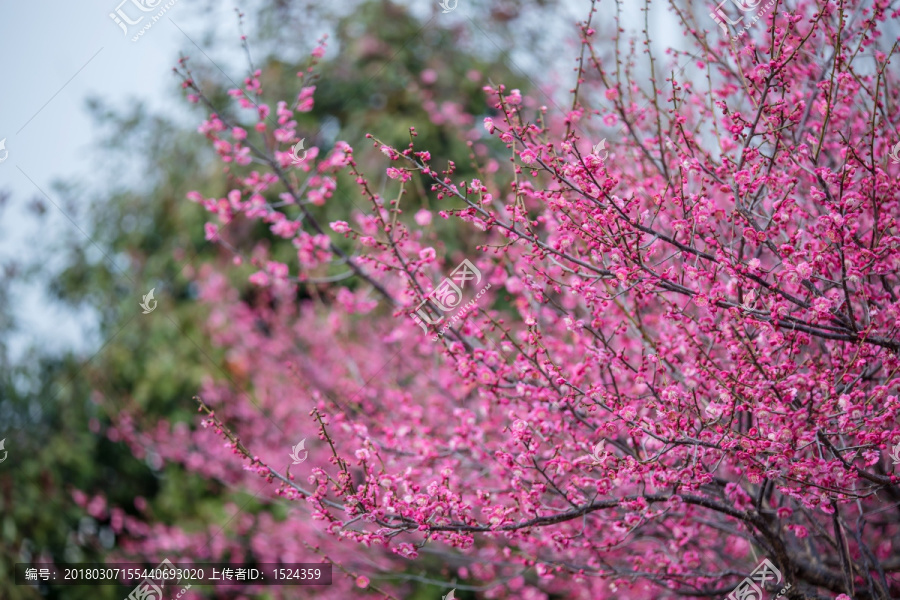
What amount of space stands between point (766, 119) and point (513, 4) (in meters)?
5.60

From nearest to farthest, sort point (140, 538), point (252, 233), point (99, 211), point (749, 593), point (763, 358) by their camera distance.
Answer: point (763, 358), point (749, 593), point (140, 538), point (252, 233), point (99, 211)

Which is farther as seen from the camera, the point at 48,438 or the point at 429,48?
the point at 429,48

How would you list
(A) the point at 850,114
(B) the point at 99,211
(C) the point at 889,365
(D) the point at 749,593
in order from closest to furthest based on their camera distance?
1. (C) the point at 889,365
2. (D) the point at 749,593
3. (A) the point at 850,114
4. (B) the point at 99,211

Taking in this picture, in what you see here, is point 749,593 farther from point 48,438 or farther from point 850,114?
point 48,438

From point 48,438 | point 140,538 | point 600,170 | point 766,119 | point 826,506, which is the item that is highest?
point 766,119

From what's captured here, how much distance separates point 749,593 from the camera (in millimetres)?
2428

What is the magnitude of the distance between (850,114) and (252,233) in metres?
5.80

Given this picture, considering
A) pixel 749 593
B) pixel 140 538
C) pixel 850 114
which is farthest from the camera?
pixel 140 538

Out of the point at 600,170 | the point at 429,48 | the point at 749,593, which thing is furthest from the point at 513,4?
the point at 749,593

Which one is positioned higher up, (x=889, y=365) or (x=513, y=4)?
(x=513, y=4)

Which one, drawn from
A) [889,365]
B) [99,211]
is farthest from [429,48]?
[889,365]

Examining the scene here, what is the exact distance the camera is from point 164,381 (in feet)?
21.5

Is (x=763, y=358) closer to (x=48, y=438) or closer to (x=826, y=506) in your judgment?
(x=826, y=506)

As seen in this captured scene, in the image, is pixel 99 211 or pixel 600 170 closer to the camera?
pixel 600 170
